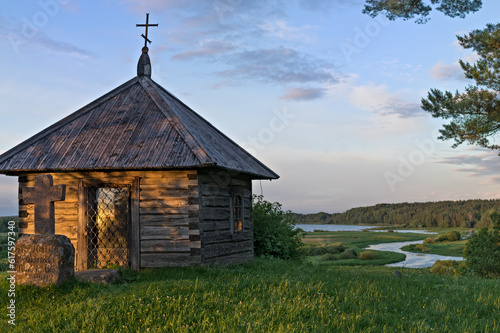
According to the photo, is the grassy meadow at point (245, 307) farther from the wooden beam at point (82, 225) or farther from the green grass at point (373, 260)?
the green grass at point (373, 260)

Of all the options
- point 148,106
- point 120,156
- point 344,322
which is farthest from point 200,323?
point 148,106

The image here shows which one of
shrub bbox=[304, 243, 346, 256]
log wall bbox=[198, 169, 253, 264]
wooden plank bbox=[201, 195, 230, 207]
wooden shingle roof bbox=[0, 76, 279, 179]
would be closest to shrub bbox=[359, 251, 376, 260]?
shrub bbox=[304, 243, 346, 256]

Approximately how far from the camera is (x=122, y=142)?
505 inches

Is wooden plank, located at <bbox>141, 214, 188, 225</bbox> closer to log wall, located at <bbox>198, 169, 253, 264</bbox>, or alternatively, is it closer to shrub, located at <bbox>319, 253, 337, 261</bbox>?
log wall, located at <bbox>198, 169, 253, 264</bbox>

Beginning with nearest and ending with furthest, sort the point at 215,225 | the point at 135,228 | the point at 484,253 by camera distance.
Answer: the point at 135,228, the point at 215,225, the point at 484,253

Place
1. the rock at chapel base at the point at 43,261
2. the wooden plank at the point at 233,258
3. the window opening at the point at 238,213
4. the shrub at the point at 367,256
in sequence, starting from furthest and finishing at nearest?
the shrub at the point at 367,256
the window opening at the point at 238,213
the wooden plank at the point at 233,258
the rock at chapel base at the point at 43,261

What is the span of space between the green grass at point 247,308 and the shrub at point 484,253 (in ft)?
46.7

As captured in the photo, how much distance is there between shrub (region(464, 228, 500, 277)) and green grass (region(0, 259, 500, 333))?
46.7 feet

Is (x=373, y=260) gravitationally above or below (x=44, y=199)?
below

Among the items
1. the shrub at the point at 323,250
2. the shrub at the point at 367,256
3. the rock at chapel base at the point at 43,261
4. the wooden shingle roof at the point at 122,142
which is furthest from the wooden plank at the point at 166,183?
the shrub at the point at 323,250

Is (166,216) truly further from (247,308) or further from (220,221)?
(247,308)

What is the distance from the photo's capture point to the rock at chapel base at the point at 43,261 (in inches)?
354

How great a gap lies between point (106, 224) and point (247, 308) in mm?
6662

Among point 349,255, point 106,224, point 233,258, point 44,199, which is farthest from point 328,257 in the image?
point 44,199
